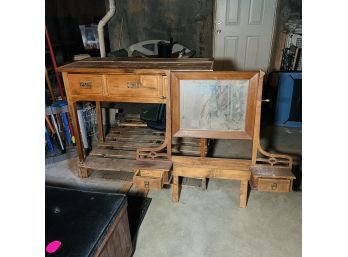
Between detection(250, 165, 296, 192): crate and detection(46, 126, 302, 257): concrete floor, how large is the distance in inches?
11.3

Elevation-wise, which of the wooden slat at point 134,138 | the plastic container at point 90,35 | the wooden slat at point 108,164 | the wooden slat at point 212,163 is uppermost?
the plastic container at point 90,35

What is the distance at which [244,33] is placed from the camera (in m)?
3.50

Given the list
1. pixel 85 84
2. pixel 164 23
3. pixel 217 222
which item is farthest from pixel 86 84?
pixel 164 23

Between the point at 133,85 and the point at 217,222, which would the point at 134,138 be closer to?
the point at 133,85

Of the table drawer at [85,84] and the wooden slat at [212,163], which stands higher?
the table drawer at [85,84]

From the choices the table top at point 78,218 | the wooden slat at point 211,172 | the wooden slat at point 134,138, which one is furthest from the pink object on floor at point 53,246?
the wooden slat at point 134,138

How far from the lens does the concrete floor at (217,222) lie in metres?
1.37

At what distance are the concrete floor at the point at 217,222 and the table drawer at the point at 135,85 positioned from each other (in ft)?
2.41

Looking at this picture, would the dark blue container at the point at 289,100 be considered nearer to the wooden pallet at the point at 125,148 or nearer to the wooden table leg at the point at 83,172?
the wooden pallet at the point at 125,148

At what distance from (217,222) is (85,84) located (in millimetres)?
1238

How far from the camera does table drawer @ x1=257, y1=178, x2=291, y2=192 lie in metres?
1.37

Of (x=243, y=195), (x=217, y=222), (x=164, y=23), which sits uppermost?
(x=164, y=23)

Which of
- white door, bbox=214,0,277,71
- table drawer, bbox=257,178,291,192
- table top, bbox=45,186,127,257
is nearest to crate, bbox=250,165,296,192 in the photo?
table drawer, bbox=257,178,291,192
